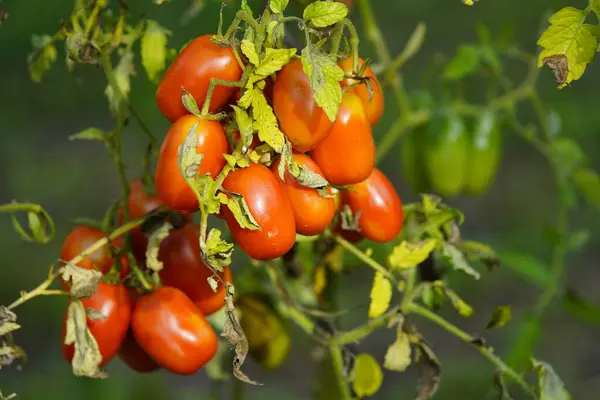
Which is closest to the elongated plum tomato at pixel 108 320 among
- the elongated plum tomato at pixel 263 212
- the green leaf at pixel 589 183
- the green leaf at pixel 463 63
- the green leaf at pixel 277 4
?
the elongated plum tomato at pixel 263 212

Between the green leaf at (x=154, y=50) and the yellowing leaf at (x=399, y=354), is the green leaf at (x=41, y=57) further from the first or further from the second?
the yellowing leaf at (x=399, y=354)

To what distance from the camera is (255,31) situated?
1.59 feet

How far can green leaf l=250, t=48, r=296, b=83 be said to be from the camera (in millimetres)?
459

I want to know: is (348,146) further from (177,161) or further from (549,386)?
(549,386)

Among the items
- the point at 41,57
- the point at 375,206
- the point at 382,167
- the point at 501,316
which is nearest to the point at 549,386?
the point at 501,316

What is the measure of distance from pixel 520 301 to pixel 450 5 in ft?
3.78

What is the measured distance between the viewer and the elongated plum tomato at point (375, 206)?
0.57 m

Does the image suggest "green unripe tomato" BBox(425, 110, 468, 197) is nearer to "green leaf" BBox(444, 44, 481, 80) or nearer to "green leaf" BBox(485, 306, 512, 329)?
"green leaf" BBox(444, 44, 481, 80)

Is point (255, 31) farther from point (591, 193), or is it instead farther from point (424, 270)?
point (591, 193)

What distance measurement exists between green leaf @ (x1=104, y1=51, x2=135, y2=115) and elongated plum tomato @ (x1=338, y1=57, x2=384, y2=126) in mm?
152

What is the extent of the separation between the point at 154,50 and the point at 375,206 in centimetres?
19

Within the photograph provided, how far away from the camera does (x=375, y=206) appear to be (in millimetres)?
564

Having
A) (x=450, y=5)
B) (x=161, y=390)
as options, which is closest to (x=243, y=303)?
(x=161, y=390)

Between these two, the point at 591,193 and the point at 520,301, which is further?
the point at 520,301
